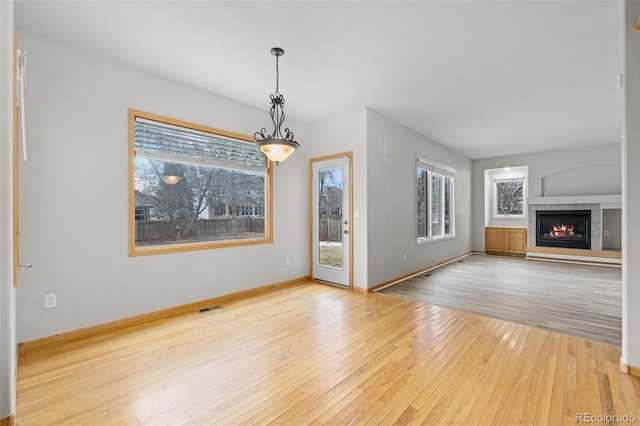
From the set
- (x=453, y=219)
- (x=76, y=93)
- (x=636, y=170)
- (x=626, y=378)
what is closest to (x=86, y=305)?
(x=76, y=93)

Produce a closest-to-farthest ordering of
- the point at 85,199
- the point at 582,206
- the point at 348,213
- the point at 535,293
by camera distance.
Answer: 1. the point at 85,199
2. the point at 535,293
3. the point at 348,213
4. the point at 582,206

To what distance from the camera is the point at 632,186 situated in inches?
89.3

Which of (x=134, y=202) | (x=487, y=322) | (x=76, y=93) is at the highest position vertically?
(x=76, y=93)

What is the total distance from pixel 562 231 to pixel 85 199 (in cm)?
972

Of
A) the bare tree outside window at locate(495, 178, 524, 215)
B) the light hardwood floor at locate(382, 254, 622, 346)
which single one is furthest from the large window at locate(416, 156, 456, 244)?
the bare tree outside window at locate(495, 178, 524, 215)

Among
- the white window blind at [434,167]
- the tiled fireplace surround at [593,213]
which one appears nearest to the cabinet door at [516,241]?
the tiled fireplace surround at [593,213]

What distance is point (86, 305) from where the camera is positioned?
299 cm

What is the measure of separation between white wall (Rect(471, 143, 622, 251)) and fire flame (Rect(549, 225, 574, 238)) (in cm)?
67

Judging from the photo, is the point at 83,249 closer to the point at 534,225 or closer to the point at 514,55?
the point at 514,55

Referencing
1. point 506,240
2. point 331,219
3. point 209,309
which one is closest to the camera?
point 209,309

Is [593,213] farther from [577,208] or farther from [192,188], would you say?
[192,188]

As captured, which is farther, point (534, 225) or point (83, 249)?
point (534, 225)

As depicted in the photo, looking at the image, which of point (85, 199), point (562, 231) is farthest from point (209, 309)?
point (562, 231)

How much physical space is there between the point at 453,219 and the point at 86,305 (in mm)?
7489
